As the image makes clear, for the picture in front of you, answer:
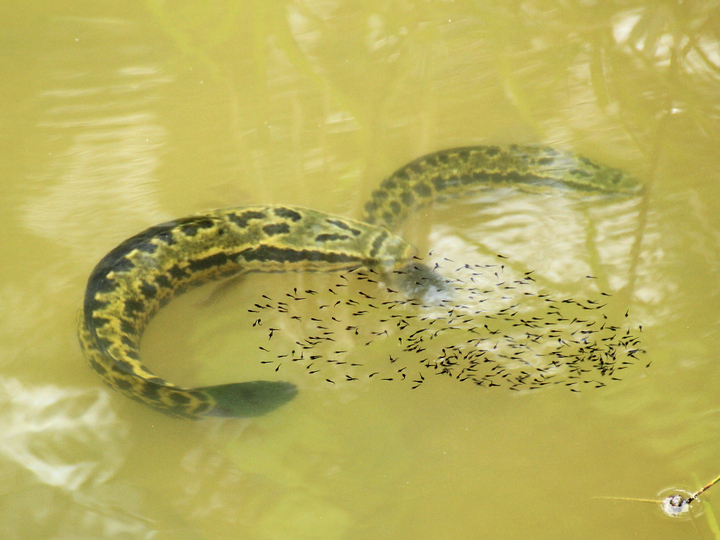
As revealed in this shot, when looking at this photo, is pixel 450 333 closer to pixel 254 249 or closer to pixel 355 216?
pixel 355 216

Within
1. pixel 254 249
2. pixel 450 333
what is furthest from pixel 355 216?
pixel 450 333

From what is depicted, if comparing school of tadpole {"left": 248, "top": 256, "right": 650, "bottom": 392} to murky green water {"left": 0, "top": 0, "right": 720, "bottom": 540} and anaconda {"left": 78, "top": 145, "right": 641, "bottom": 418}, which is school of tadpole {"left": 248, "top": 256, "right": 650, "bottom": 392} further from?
anaconda {"left": 78, "top": 145, "right": 641, "bottom": 418}

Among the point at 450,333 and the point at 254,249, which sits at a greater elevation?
the point at 254,249

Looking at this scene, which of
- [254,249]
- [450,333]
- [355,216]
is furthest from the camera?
[355,216]

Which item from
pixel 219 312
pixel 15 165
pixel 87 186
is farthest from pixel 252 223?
pixel 15 165

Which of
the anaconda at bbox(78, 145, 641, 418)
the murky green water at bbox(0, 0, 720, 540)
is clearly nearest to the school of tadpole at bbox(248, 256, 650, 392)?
the murky green water at bbox(0, 0, 720, 540)

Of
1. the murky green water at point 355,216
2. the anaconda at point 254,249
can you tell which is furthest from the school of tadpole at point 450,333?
the anaconda at point 254,249

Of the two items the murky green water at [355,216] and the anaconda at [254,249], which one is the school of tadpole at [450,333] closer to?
the murky green water at [355,216]
